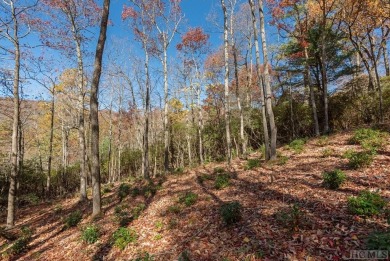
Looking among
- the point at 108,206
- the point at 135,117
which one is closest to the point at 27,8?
the point at 108,206

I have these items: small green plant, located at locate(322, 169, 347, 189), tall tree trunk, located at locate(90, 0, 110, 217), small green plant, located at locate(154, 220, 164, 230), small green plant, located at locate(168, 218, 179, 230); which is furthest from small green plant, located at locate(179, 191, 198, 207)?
small green plant, located at locate(322, 169, 347, 189)

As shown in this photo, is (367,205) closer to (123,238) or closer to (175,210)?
(175,210)

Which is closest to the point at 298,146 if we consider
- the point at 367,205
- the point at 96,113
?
the point at 367,205

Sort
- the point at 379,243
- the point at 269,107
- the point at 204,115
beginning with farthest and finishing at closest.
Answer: the point at 204,115 < the point at 269,107 < the point at 379,243

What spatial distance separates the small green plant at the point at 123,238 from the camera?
5.74m

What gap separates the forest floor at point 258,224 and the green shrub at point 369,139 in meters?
0.47

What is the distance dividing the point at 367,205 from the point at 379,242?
1425 millimetres

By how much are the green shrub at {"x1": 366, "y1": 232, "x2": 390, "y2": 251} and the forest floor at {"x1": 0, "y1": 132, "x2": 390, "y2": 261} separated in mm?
346

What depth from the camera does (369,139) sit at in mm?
9484

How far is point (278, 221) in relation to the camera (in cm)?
493

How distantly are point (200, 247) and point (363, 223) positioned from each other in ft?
10.7

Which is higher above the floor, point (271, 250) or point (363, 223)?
point (363, 223)

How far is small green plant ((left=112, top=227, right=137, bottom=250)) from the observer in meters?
Answer: 5.74

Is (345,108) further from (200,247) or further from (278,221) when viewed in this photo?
(200,247)
